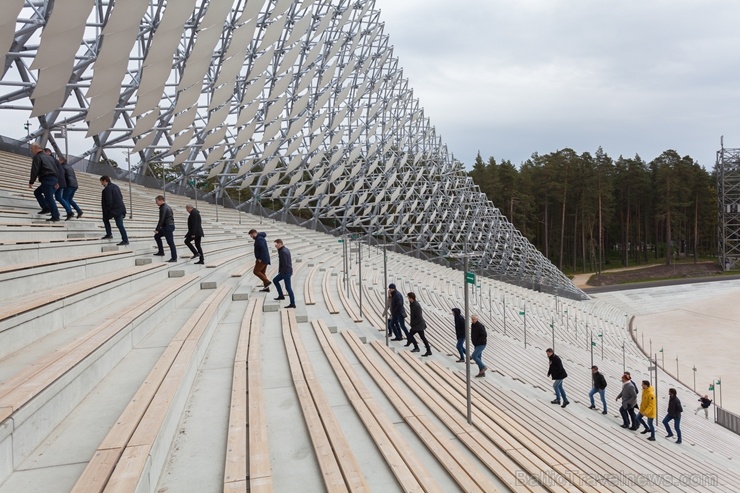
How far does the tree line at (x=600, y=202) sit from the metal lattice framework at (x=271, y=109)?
1317 centimetres

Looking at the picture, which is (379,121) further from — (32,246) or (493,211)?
(32,246)

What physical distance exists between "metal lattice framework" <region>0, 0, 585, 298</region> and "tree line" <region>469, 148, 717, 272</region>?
13.2 metres

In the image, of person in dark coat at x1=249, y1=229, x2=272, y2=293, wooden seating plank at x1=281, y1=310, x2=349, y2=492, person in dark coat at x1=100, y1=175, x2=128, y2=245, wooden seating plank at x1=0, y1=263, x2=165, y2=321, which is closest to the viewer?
wooden seating plank at x1=281, y1=310, x2=349, y2=492

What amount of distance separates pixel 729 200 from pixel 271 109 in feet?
187

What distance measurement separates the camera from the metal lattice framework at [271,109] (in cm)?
1606

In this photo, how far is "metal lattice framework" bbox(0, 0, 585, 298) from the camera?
632 inches

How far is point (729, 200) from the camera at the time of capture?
57469 millimetres

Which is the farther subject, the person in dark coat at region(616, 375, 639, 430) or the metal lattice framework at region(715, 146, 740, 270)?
the metal lattice framework at region(715, 146, 740, 270)

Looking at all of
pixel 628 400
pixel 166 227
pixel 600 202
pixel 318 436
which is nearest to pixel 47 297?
pixel 318 436

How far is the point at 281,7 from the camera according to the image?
26.0m

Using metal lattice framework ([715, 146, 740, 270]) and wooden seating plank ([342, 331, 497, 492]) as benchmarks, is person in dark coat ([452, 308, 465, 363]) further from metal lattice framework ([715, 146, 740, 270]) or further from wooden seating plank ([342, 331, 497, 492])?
metal lattice framework ([715, 146, 740, 270])

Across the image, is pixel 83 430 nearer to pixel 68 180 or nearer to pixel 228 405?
pixel 228 405

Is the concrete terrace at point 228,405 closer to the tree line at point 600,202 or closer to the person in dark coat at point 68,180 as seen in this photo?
the person in dark coat at point 68,180

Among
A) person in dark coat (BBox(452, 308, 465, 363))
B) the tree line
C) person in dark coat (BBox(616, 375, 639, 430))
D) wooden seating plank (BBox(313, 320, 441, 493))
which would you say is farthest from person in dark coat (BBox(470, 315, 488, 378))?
the tree line
